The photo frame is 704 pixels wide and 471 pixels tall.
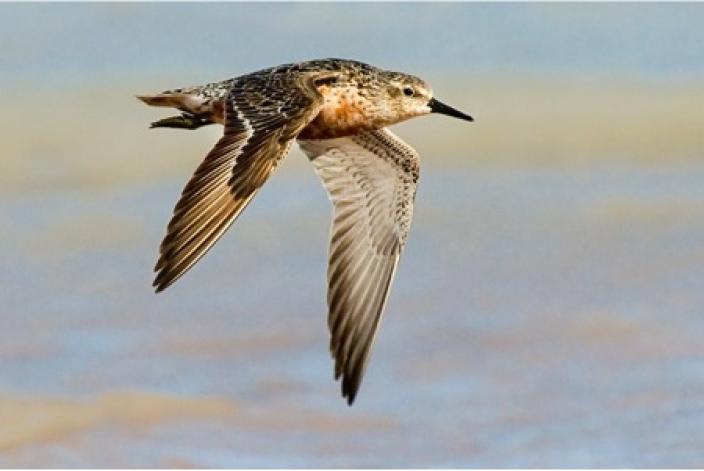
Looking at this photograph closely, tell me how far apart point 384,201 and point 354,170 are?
0.92 feet

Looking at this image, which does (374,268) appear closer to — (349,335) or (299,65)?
(349,335)

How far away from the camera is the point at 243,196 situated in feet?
33.7

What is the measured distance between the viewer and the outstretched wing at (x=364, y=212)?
40.1 ft

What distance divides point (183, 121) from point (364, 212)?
1.50 meters

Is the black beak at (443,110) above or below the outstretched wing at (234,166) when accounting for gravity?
above

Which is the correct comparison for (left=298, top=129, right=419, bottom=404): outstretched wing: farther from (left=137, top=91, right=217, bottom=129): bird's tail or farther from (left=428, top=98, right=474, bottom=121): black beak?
(left=137, top=91, right=217, bottom=129): bird's tail

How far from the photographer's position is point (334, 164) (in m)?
12.8

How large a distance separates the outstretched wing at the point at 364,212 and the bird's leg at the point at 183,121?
3.73 ft

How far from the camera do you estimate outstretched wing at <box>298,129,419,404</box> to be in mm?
12219

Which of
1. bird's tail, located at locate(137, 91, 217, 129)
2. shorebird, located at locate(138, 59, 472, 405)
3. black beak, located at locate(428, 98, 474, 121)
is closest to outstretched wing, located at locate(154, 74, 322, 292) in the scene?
shorebird, located at locate(138, 59, 472, 405)

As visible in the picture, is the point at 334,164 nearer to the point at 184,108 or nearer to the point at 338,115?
the point at 338,115

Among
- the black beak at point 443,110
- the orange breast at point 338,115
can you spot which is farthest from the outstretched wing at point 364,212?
the orange breast at point 338,115

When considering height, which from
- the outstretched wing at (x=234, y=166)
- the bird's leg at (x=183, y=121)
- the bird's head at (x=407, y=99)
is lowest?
the outstretched wing at (x=234, y=166)

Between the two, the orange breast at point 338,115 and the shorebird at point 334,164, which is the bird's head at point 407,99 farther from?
the orange breast at point 338,115
